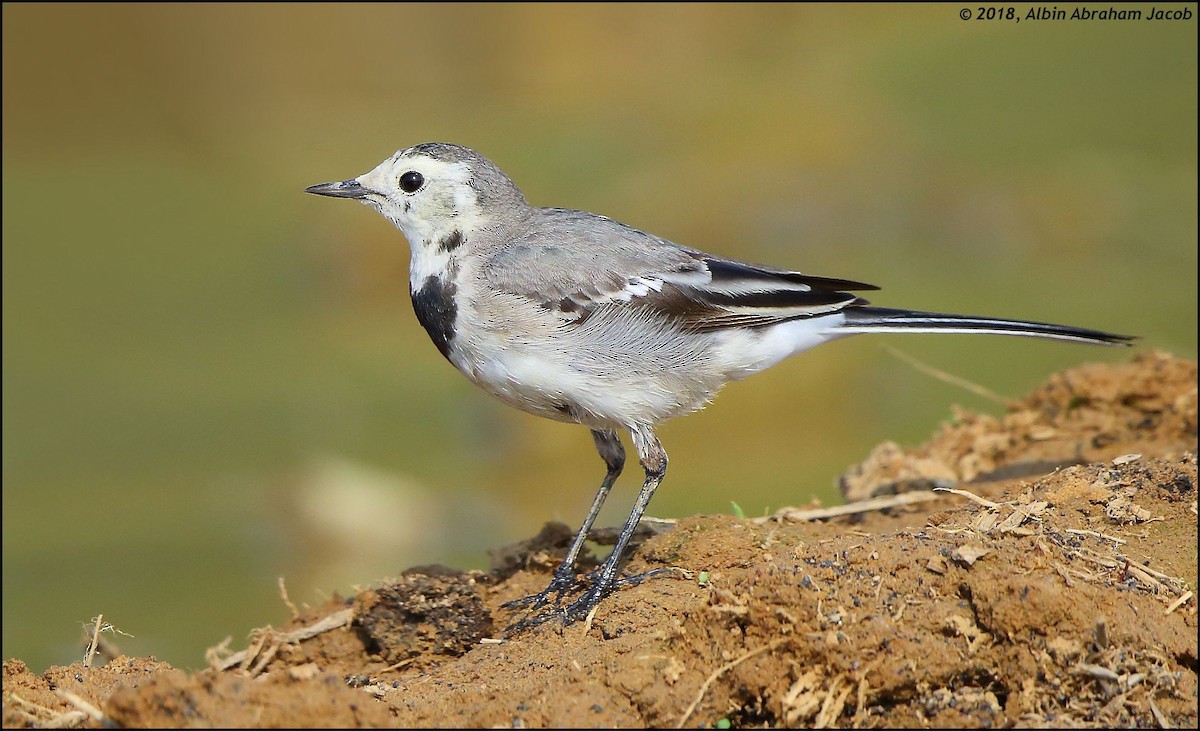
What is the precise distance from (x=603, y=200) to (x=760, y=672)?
16312 mm

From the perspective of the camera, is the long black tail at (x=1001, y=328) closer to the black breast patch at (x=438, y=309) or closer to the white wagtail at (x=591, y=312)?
the white wagtail at (x=591, y=312)

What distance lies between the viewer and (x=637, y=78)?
26.6 meters

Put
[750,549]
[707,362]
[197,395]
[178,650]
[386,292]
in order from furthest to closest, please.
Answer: [386,292]
[197,395]
[178,650]
[707,362]
[750,549]

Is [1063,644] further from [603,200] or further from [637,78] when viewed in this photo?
[637,78]

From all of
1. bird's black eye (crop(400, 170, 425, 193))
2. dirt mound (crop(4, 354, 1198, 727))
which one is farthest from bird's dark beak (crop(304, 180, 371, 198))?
dirt mound (crop(4, 354, 1198, 727))

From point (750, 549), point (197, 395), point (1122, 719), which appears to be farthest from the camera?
point (197, 395)

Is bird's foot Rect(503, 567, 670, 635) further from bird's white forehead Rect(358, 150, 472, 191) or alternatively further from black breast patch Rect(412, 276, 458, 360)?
bird's white forehead Rect(358, 150, 472, 191)

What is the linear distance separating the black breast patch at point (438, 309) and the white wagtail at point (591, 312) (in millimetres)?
10

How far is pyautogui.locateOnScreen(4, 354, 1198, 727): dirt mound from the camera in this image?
4137 mm

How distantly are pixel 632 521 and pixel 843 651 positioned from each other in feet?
7.69

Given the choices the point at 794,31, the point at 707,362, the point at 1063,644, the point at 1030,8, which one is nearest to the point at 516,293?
the point at 707,362

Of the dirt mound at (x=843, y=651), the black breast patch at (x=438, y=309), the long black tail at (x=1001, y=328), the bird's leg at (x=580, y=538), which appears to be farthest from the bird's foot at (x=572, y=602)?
the long black tail at (x=1001, y=328)

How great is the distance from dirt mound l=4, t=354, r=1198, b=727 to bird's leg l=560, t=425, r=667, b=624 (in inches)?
13.2

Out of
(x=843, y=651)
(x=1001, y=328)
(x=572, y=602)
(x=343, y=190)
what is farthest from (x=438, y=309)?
(x=843, y=651)
